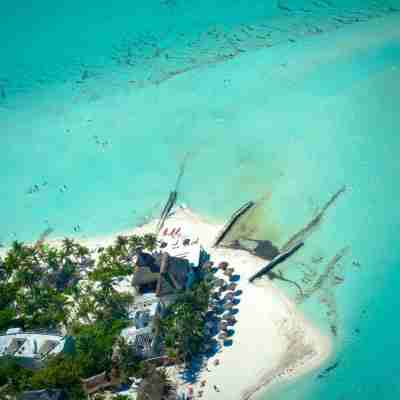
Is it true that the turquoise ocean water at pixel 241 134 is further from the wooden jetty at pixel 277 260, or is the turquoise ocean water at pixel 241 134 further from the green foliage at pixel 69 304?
the green foliage at pixel 69 304

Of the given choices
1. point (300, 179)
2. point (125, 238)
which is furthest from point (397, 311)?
point (125, 238)

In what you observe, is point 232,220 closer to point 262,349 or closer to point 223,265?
point 223,265

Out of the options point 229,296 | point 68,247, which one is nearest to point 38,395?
point 229,296

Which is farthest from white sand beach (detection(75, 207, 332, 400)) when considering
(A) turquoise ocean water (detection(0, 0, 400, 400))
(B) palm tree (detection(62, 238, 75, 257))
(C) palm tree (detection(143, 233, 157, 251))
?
(B) palm tree (detection(62, 238, 75, 257))

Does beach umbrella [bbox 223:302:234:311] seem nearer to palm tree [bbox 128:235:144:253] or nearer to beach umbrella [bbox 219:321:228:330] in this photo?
beach umbrella [bbox 219:321:228:330]

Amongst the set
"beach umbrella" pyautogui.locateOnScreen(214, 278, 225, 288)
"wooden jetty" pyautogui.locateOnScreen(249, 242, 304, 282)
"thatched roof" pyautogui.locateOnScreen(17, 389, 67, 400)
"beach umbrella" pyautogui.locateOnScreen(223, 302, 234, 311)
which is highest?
"wooden jetty" pyautogui.locateOnScreen(249, 242, 304, 282)
